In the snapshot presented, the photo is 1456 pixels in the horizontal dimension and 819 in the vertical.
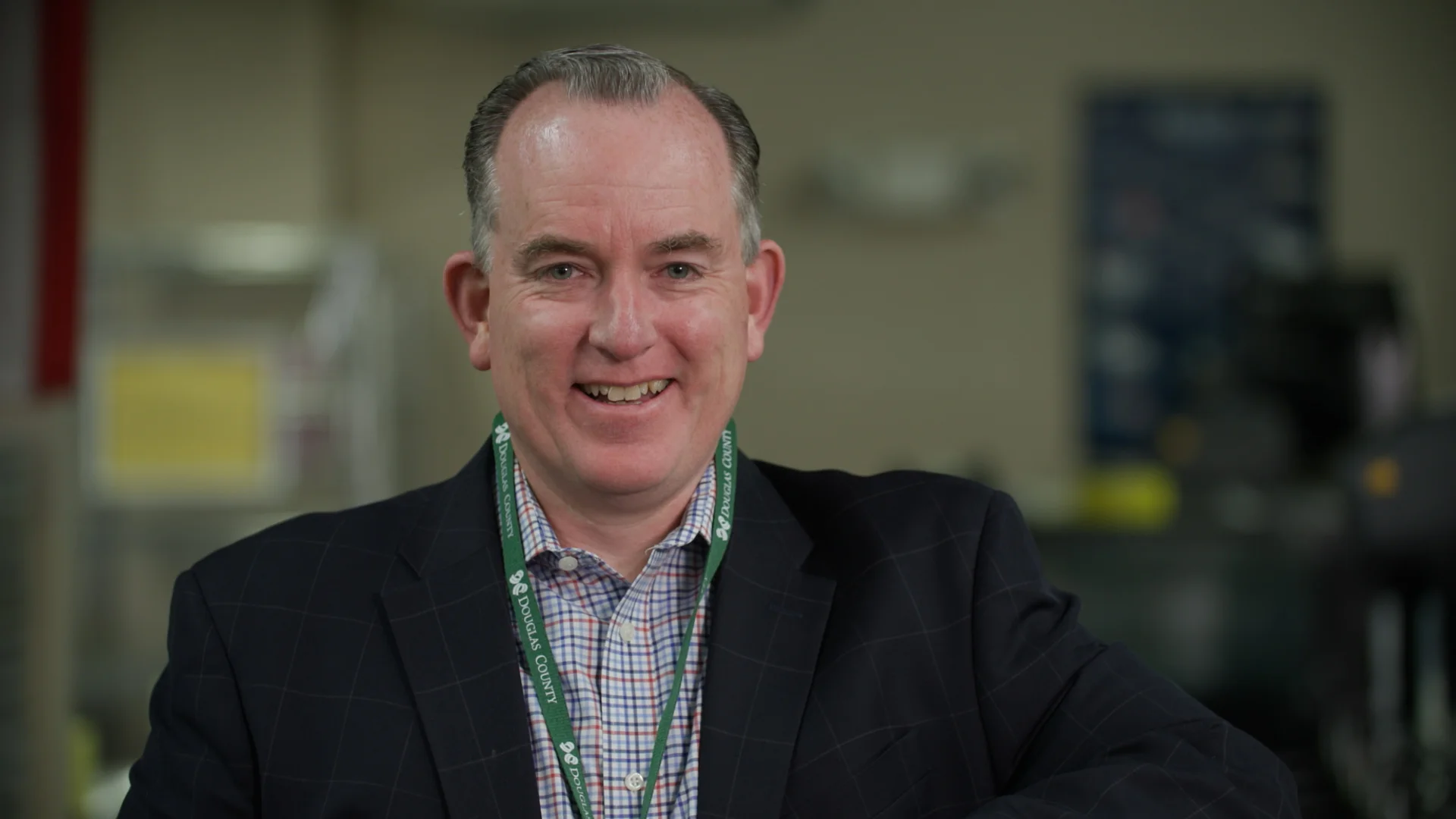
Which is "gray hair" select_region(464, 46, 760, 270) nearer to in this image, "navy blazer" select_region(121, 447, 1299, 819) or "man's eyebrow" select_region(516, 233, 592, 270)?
"man's eyebrow" select_region(516, 233, 592, 270)

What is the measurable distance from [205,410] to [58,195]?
2.01m

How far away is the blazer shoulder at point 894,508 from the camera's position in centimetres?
120

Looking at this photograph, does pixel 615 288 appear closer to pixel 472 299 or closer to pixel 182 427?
pixel 472 299

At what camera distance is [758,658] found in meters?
1.13

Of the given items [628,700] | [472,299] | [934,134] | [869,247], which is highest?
[934,134]

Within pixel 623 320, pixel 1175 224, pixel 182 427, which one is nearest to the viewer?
pixel 623 320

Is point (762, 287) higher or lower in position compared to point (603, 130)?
lower

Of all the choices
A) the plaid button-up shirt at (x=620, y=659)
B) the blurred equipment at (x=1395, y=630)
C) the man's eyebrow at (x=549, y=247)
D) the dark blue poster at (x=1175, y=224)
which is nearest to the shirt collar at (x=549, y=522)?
the plaid button-up shirt at (x=620, y=659)

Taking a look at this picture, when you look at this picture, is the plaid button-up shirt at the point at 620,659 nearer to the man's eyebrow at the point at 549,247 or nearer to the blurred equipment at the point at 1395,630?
the man's eyebrow at the point at 549,247

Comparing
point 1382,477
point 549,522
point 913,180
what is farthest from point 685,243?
point 913,180

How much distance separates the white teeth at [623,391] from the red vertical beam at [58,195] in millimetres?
1439

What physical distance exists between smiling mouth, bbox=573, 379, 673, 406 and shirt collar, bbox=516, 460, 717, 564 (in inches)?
5.2

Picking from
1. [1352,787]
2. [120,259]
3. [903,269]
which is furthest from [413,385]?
[1352,787]

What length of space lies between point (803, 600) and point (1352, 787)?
2.25 metres
